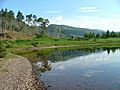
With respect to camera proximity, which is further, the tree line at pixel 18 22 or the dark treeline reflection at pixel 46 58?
the tree line at pixel 18 22

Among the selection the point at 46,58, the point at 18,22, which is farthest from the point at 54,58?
the point at 18,22

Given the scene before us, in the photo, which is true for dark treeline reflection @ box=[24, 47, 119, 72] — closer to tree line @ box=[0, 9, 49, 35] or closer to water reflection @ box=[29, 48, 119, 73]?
water reflection @ box=[29, 48, 119, 73]

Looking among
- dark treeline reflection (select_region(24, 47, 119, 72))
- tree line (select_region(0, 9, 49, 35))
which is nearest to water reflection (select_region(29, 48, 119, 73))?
dark treeline reflection (select_region(24, 47, 119, 72))

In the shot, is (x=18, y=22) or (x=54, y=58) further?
(x=18, y=22)

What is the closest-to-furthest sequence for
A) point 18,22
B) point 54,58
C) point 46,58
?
point 46,58, point 54,58, point 18,22

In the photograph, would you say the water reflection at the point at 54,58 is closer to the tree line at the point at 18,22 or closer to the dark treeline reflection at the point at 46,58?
the dark treeline reflection at the point at 46,58

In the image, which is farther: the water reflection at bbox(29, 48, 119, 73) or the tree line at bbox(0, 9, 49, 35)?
the tree line at bbox(0, 9, 49, 35)

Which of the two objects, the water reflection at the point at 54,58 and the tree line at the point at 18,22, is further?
the tree line at the point at 18,22

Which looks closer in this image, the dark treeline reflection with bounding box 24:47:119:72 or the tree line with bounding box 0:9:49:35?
the dark treeline reflection with bounding box 24:47:119:72

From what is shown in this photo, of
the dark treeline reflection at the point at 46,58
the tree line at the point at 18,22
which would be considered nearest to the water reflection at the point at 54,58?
the dark treeline reflection at the point at 46,58

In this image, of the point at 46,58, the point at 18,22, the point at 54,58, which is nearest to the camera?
the point at 46,58

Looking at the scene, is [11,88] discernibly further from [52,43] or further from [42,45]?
[52,43]

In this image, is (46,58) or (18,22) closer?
(46,58)

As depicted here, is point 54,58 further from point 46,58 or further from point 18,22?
point 18,22
